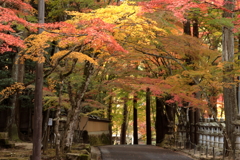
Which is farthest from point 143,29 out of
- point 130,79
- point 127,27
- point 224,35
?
point 130,79

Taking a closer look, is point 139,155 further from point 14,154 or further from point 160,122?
point 160,122

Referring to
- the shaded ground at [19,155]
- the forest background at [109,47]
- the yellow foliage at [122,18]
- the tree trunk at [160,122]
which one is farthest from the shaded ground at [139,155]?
the tree trunk at [160,122]

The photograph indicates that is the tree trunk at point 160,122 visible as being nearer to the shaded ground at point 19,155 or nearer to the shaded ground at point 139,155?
the shaded ground at point 139,155

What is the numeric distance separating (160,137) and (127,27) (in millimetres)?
19184

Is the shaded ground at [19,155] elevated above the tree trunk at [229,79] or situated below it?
below

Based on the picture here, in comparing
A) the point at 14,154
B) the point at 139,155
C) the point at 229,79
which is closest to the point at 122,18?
the point at 229,79

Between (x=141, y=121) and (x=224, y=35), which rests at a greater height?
(x=224, y=35)

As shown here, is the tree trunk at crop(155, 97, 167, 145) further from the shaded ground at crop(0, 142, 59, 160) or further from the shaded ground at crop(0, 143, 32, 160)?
the shaded ground at crop(0, 143, 32, 160)

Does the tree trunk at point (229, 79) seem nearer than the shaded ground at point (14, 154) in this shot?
No

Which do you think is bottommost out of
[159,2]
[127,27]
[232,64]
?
[232,64]

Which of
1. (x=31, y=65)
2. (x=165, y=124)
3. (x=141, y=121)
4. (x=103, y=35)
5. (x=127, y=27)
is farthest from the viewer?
(x=141, y=121)

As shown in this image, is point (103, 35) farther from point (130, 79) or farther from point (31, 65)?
point (31, 65)

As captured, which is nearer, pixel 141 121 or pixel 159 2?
pixel 159 2

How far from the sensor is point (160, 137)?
3238 centimetres
